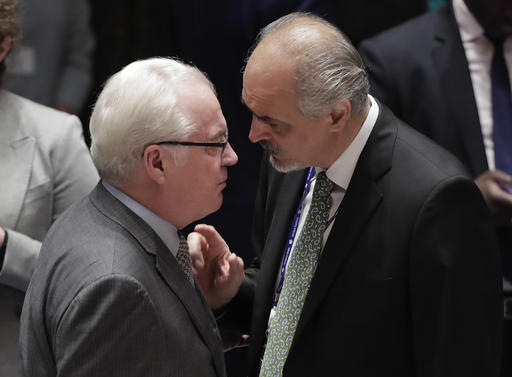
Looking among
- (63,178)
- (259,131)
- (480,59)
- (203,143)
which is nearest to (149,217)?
(203,143)

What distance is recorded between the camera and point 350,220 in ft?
7.68

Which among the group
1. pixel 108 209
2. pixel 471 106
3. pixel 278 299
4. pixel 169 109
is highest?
pixel 169 109

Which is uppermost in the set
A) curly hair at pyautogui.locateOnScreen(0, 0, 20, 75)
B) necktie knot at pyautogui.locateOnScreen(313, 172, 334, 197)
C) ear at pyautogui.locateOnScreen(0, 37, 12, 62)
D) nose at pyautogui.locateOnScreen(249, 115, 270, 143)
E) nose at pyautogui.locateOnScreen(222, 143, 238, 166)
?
curly hair at pyautogui.locateOnScreen(0, 0, 20, 75)

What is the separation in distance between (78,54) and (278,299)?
2.09 metres

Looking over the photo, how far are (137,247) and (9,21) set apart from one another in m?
0.95

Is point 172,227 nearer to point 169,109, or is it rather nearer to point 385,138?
point 169,109

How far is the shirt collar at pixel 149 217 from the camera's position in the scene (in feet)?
7.15

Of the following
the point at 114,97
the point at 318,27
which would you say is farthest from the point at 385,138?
the point at 114,97

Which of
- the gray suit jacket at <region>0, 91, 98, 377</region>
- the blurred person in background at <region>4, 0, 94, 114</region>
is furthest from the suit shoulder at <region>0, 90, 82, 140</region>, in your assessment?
the blurred person in background at <region>4, 0, 94, 114</region>

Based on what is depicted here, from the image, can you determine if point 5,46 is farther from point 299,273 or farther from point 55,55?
point 55,55

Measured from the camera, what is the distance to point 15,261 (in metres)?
2.60

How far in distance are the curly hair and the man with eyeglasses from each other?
24.7 inches

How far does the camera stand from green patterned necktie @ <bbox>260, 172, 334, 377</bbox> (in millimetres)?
2416

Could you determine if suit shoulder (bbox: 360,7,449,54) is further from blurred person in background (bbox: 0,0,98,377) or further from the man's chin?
blurred person in background (bbox: 0,0,98,377)
